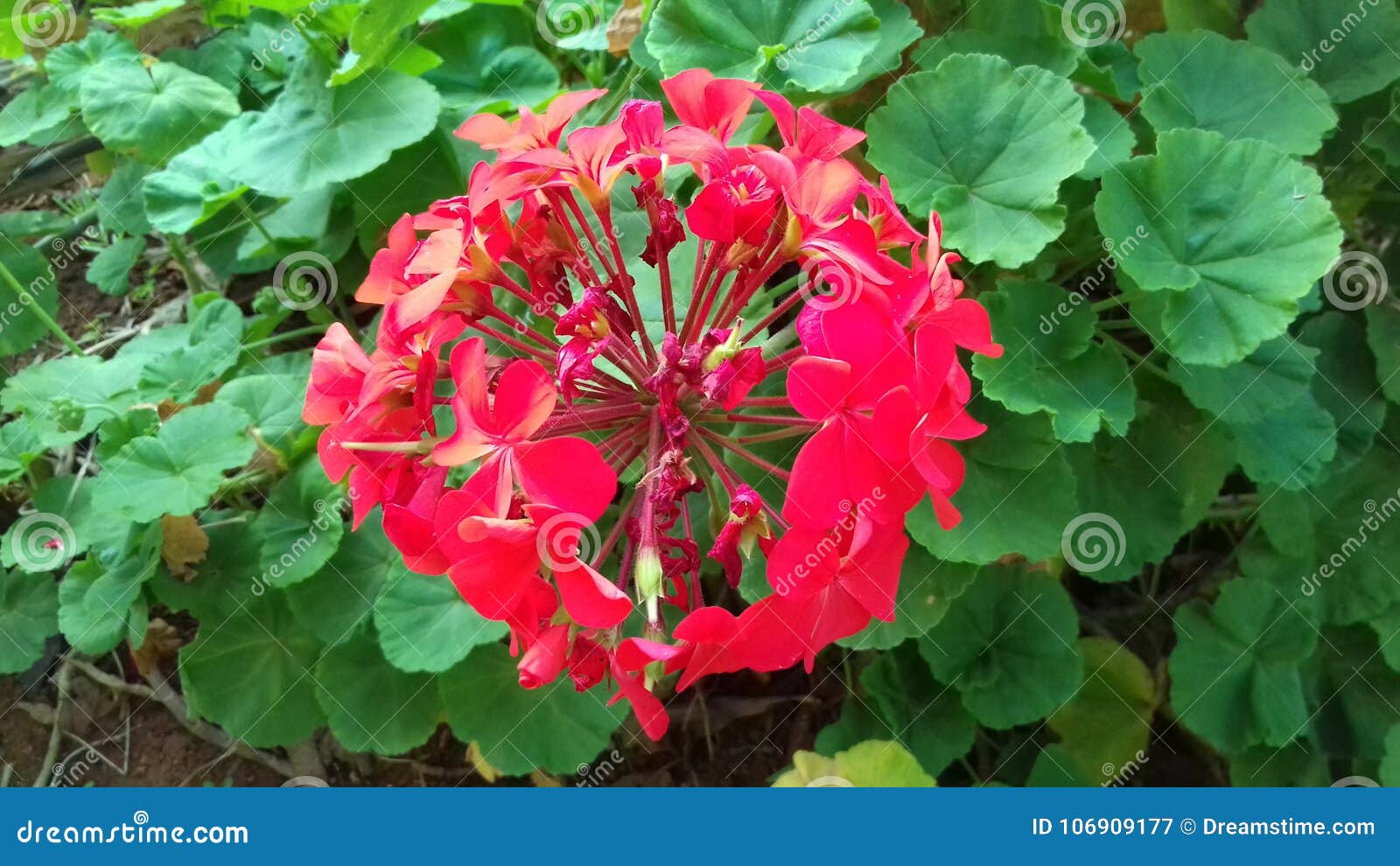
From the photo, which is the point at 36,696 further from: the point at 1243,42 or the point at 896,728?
the point at 1243,42

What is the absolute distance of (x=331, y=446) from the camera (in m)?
1.21

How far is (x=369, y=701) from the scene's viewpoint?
1882 mm

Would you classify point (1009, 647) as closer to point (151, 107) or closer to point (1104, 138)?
point (1104, 138)

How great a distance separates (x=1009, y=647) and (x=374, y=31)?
5.37 ft

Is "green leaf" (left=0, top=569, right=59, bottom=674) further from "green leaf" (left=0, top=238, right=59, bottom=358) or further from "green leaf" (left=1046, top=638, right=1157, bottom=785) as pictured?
"green leaf" (left=1046, top=638, right=1157, bottom=785)

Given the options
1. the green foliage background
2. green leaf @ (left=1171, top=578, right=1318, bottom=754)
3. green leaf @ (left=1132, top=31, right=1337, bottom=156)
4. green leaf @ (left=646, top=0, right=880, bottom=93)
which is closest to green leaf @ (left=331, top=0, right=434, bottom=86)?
the green foliage background

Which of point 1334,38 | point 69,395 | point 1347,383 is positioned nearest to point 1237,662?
point 1347,383

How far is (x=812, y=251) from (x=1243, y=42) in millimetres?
1233

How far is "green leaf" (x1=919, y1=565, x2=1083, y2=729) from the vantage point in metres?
1.86

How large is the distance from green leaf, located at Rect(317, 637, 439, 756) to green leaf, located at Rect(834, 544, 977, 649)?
2.83 feet

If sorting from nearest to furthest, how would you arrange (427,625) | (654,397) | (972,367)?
1. (654,397)
2. (972,367)
3. (427,625)

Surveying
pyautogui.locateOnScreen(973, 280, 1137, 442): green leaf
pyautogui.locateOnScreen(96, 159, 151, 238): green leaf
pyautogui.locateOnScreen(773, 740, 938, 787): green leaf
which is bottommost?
pyautogui.locateOnScreen(773, 740, 938, 787): green leaf

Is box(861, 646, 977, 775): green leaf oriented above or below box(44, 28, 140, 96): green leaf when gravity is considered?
below
